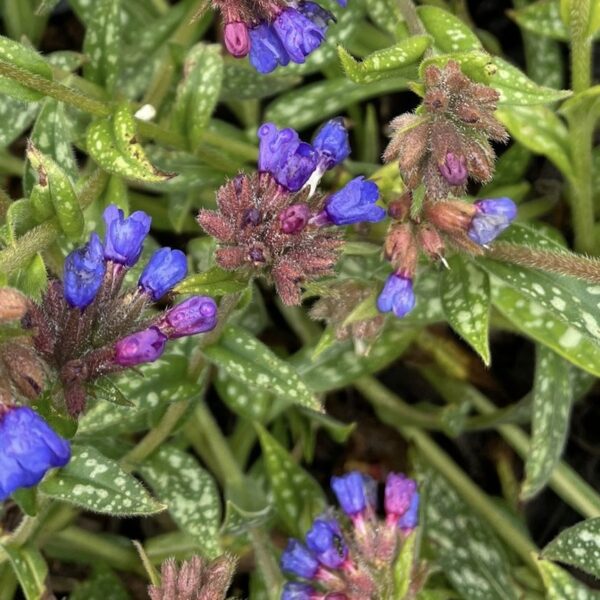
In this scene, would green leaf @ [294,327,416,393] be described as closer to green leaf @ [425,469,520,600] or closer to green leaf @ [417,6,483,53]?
green leaf @ [425,469,520,600]

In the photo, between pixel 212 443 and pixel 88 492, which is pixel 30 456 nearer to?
pixel 88 492

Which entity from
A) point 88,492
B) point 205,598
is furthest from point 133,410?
point 205,598

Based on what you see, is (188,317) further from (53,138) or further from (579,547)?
(579,547)

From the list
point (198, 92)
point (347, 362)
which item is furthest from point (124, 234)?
point (347, 362)

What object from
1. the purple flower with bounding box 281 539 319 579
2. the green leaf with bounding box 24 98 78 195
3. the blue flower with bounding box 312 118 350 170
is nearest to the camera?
the blue flower with bounding box 312 118 350 170

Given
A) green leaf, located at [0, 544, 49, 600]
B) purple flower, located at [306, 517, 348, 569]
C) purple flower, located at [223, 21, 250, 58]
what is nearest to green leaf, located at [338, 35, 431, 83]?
purple flower, located at [223, 21, 250, 58]

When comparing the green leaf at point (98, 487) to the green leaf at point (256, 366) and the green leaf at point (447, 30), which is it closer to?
the green leaf at point (256, 366)

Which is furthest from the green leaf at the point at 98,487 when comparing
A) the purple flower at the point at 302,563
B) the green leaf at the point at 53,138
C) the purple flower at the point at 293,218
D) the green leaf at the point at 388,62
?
the green leaf at the point at 388,62
